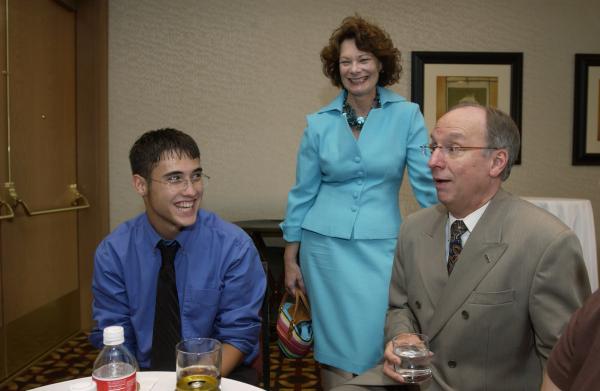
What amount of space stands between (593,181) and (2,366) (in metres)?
4.77

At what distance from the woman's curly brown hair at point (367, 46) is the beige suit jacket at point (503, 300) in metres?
1.12

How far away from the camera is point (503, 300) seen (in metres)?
1.61

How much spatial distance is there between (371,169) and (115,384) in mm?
1624

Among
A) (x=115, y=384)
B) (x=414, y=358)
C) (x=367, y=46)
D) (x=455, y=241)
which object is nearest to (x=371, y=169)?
(x=367, y=46)

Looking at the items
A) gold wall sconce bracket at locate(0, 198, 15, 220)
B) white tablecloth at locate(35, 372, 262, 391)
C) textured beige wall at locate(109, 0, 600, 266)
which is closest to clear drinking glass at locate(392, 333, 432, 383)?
white tablecloth at locate(35, 372, 262, 391)

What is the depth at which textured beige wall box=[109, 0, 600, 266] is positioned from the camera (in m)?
4.48

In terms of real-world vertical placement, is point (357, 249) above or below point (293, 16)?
below

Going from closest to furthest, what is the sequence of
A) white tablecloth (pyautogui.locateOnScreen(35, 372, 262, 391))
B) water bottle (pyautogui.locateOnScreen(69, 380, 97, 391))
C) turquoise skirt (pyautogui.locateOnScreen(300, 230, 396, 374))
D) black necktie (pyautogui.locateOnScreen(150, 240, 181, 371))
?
water bottle (pyautogui.locateOnScreen(69, 380, 97, 391)), white tablecloth (pyautogui.locateOnScreen(35, 372, 262, 391)), black necktie (pyautogui.locateOnScreen(150, 240, 181, 371)), turquoise skirt (pyautogui.locateOnScreen(300, 230, 396, 374))

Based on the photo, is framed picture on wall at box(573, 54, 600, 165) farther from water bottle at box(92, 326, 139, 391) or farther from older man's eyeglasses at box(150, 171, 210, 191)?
water bottle at box(92, 326, 139, 391)

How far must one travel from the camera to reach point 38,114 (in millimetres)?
3822

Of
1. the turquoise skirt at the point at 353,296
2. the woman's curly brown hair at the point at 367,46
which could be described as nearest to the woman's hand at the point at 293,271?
the turquoise skirt at the point at 353,296

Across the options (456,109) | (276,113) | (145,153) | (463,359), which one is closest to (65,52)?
(276,113)

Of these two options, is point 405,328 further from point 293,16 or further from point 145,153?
point 293,16

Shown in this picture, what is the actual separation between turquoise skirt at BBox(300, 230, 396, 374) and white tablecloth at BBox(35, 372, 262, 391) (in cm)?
119
